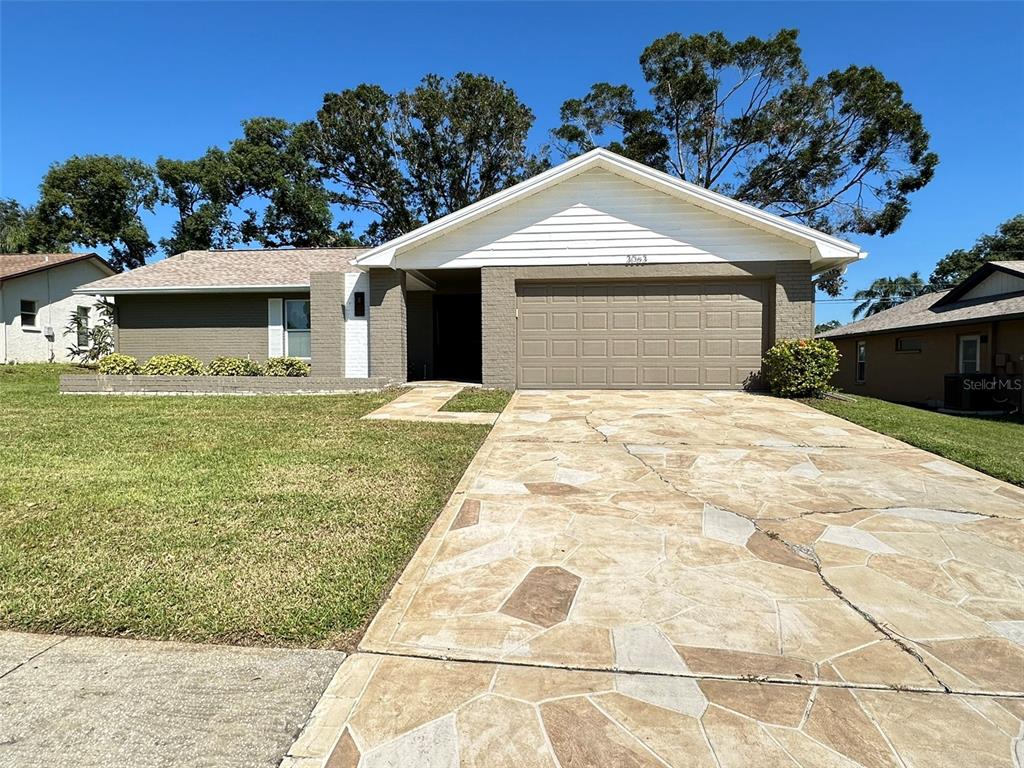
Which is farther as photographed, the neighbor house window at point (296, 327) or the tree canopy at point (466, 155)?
the tree canopy at point (466, 155)

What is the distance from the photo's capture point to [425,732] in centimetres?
175

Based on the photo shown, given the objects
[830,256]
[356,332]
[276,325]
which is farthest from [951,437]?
[276,325]

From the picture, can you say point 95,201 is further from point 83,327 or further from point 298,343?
point 298,343

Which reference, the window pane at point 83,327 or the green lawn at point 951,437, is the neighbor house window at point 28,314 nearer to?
the window pane at point 83,327

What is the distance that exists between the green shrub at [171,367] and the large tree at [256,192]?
20.9 metres

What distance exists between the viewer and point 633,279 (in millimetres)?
11062

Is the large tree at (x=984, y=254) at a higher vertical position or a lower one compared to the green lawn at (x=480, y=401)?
higher

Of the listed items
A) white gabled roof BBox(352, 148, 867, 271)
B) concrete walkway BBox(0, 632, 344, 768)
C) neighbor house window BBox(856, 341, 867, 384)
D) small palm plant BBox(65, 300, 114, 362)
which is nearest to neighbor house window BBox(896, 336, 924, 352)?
neighbor house window BBox(856, 341, 867, 384)

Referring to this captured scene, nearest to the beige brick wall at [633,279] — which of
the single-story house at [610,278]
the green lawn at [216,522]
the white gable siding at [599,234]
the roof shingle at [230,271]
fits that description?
the single-story house at [610,278]

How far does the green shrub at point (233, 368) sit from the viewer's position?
1178 centimetres

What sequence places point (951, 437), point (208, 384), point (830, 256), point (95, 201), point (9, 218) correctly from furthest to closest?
point (9, 218) < point (95, 201) < point (208, 384) < point (830, 256) < point (951, 437)

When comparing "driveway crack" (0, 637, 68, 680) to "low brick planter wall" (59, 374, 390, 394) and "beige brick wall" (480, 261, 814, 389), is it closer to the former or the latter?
"low brick planter wall" (59, 374, 390, 394)

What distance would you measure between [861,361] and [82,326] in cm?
3118

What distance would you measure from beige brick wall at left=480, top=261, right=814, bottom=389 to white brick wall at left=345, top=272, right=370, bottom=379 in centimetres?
293
